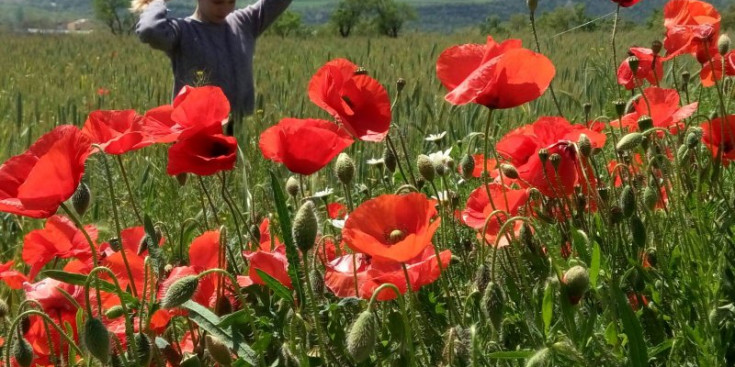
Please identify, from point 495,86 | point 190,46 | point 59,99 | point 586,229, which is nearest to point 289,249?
point 495,86

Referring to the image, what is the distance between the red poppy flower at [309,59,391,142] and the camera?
111cm

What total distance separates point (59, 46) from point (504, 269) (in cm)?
1187

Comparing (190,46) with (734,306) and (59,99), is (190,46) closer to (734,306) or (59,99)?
(59,99)

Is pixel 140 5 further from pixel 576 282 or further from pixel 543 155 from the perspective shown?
→ pixel 576 282

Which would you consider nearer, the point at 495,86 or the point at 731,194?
the point at 495,86

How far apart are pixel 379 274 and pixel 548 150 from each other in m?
0.41

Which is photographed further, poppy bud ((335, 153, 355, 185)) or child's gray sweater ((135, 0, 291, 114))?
child's gray sweater ((135, 0, 291, 114))

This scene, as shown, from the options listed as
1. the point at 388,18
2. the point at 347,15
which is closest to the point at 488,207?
the point at 347,15

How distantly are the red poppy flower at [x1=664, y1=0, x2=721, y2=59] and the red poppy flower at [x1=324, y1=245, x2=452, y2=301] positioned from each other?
28.1 inches

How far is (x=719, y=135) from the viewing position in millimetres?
1350

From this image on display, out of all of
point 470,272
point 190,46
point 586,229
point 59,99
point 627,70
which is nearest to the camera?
point 470,272

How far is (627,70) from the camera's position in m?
1.59

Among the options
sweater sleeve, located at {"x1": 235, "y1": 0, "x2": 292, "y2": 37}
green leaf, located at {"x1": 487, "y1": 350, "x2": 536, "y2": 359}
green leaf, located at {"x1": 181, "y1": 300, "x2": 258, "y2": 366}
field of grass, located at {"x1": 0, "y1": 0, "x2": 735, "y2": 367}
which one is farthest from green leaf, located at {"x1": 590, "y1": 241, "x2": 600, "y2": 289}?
sweater sleeve, located at {"x1": 235, "y1": 0, "x2": 292, "y2": 37}

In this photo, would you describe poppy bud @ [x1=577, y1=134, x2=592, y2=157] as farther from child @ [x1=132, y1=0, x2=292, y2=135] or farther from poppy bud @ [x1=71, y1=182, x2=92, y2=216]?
child @ [x1=132, y1=0, x2=292, y2=135]
